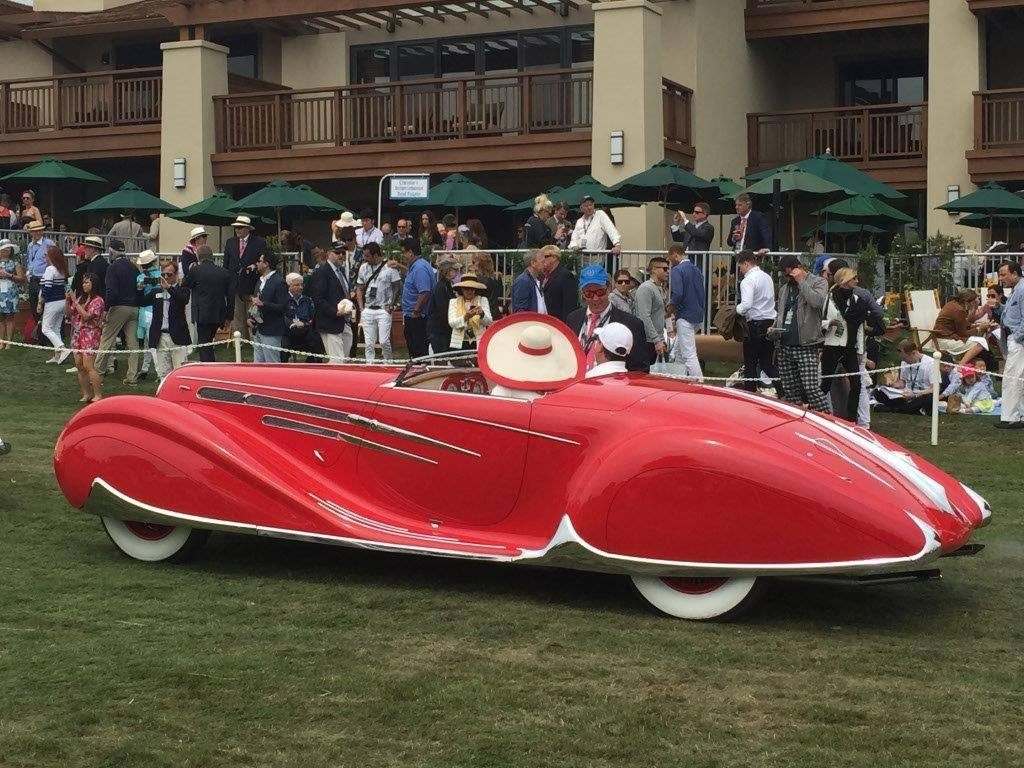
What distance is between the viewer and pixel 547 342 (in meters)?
7.98

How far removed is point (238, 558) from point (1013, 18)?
71.9 feet

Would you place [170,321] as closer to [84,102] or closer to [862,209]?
[862,209]

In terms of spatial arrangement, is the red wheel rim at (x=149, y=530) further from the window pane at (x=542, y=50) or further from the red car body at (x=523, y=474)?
the window pane at (x=542, y=50)

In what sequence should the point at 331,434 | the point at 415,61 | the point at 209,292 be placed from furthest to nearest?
the point at 415,61 < the point at 209,292 < the point at 331,434

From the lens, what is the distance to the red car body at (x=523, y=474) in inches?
281

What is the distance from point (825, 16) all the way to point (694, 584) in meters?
20.9

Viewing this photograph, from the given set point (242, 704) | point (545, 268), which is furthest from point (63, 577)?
point (545, 268)

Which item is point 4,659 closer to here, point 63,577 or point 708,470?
point 63,577

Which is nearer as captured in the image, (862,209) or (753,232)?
(753,232)

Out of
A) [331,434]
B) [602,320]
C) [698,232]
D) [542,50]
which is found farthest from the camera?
[542,50]

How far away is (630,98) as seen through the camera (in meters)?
24.5

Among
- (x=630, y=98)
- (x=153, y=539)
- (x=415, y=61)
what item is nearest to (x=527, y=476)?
(x=153, y=539)

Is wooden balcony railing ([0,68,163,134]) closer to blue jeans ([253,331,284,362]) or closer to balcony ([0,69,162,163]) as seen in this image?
balcony ([0,69,162,163])

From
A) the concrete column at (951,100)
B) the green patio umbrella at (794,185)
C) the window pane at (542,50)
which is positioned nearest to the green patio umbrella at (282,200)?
the window pane at (542,50)
